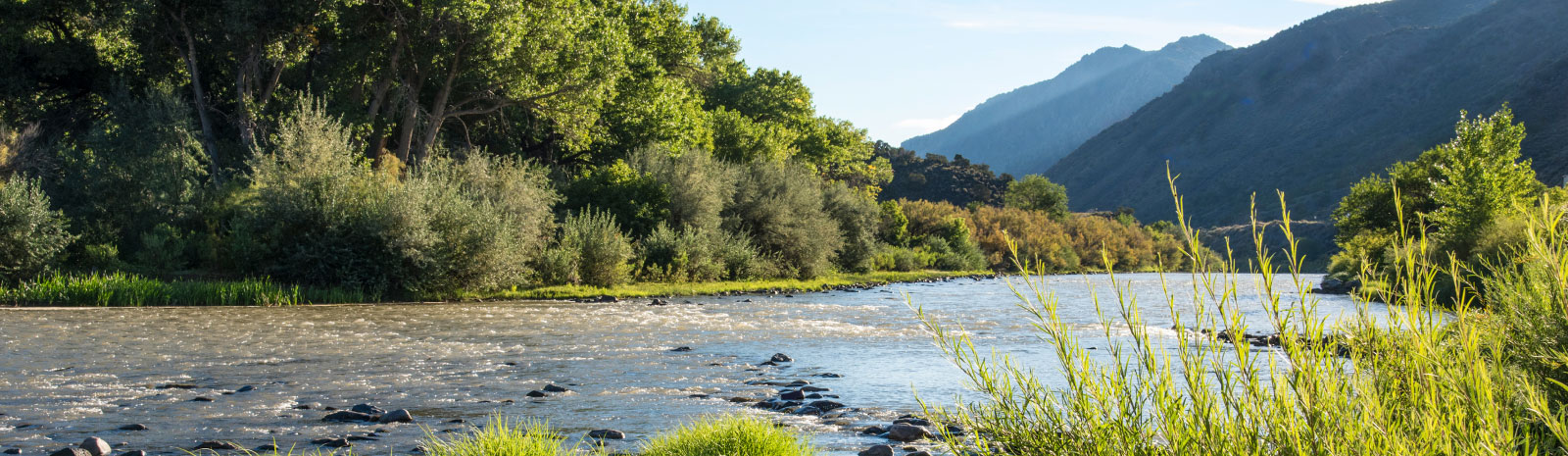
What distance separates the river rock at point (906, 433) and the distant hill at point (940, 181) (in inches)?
3888

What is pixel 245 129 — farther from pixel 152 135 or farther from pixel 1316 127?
pixel 1316 127

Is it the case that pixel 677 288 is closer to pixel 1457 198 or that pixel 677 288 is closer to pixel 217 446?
pixel 217 446

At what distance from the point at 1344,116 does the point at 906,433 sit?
179319mm

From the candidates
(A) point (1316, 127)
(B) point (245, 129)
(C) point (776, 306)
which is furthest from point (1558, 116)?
(B) point (245, 129)

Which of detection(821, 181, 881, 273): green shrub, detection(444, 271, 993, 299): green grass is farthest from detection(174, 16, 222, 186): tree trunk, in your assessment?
detection(821, 181, 881, 273): green shrub

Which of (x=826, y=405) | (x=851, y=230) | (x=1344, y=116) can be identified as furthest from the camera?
(x=1344, y=116)

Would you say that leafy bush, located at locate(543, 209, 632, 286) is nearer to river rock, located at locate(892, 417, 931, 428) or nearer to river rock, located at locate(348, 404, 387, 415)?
river rock, located at locate(348, 404, 387, 415)

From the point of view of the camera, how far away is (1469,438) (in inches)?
121

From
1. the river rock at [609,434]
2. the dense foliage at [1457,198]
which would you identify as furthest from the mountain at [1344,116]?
the river rock at [609,434]

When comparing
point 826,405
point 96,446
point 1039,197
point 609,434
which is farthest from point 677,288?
point 1039,197

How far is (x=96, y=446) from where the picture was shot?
7285mm

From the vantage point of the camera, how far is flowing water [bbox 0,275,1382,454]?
8867 mm

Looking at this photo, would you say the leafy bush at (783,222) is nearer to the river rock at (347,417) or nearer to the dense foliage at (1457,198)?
the dense foliage at (1457,198)

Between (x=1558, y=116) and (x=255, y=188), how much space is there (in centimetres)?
14431
